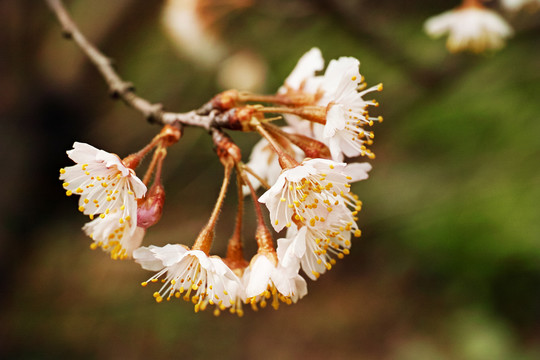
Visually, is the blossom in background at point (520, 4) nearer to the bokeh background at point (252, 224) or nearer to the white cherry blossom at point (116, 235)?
the bokeh background at point (252, 224)

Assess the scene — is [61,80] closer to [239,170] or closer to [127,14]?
[127,14]

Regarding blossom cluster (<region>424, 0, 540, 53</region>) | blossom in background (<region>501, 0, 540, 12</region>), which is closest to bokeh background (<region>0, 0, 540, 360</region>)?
blossom cluster (<region>424, 0, 540, 53</region>)

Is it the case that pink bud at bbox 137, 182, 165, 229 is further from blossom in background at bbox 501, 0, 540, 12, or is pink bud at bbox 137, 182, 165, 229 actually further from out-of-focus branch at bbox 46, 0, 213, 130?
blossom in background at bbox 501, 0, 540, 12

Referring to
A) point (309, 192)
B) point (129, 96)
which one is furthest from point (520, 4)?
point (129, 96)

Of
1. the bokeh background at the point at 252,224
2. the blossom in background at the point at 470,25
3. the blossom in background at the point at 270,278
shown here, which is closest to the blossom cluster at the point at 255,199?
the blossom in background at the point at 270,278

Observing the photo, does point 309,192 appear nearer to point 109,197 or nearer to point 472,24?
point 109,197
